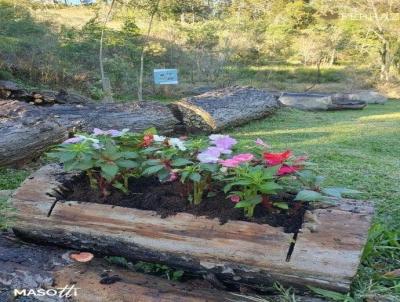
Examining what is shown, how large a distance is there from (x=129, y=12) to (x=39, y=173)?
8910mm

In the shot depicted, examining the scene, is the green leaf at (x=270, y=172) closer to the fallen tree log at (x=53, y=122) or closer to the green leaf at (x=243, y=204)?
the green leaf at (x=243, y=204)

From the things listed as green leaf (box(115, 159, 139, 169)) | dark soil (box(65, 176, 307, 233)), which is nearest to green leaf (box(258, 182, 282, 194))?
dark soil (box(65, 176, 307, 233))

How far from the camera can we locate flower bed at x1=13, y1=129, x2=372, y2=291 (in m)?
1.33

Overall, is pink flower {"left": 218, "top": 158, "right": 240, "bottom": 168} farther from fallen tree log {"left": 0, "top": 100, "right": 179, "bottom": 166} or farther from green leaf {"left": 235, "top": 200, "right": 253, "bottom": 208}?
fallen tree log {"left": 0, "top": 100, "right": 179, "bottom": 166}

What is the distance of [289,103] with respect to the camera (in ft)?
28.3

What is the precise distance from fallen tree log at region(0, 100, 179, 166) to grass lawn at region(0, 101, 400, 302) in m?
0.22

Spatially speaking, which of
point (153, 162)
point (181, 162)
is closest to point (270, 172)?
point (181, 162)

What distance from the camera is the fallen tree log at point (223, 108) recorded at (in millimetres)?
5270

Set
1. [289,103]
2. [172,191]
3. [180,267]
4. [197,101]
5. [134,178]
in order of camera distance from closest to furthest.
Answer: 1. [180,267]
2. [172,191]
3. [134,178]
4. [197,101]
5. [289,103]

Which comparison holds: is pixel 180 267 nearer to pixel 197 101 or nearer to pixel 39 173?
pixel 39 173

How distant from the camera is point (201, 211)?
1505 mm

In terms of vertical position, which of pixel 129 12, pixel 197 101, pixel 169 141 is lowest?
pixel 197 101

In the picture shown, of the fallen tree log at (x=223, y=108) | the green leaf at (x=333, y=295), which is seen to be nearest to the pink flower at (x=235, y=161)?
the green leaf at (x=333, y=295)

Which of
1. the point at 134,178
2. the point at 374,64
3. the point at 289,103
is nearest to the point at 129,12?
the point at 289,103
